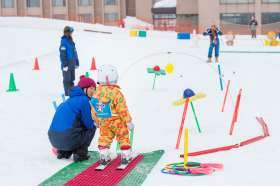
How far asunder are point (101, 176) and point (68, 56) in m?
7.15

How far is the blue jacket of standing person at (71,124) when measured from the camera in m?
7.72

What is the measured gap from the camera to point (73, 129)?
7.71 metres

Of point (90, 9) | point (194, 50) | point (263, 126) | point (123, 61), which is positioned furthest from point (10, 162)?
point (90, 9)

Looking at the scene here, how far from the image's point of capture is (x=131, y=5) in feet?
262

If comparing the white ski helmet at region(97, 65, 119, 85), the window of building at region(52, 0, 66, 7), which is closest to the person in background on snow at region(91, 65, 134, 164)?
the white ski helmet at region(97, 65, 119, 85)

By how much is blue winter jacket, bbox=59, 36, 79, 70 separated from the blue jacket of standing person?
573cm

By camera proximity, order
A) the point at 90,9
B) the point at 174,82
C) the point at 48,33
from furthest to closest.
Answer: the point at 90,9
the point at 48,33
the point at 174,82

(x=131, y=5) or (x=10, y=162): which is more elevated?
(x=131, y=5)

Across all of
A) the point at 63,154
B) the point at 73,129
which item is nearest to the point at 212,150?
the point at 73,129

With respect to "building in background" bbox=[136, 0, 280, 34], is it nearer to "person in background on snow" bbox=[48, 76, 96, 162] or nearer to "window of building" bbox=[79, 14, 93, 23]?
"window of building" bbox=[79, 14, 93, 23]

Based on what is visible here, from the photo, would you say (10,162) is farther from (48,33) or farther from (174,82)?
(48,33)

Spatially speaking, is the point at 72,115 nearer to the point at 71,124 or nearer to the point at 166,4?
the point at 71,124

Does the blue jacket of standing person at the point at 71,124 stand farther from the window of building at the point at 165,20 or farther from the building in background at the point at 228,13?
the window of building at the point at 165,20

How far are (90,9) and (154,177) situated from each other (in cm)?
7298
